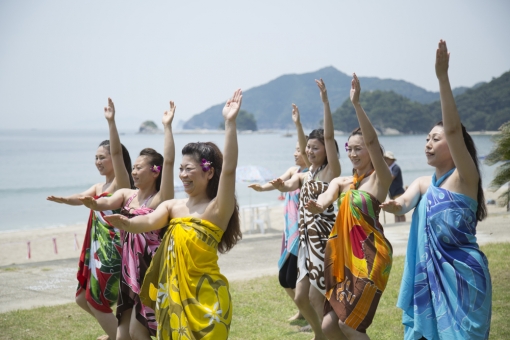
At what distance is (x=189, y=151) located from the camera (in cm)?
461

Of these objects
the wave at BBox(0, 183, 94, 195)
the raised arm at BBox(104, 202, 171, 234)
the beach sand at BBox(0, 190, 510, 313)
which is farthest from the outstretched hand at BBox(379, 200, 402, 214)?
the wave at BBox(0, 183, 94, 195)

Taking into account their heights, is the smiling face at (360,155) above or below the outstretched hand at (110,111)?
below

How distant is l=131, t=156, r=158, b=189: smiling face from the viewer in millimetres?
5629

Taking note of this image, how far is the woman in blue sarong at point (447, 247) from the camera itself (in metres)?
4.38

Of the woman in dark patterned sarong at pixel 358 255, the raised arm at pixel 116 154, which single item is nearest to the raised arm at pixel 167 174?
the raised arm at pixel 116 154

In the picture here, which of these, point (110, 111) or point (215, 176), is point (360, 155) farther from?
point (110, 111)

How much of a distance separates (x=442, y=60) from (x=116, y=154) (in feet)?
10.5

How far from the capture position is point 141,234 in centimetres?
525

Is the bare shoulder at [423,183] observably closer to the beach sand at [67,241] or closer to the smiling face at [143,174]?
the smiling face at [143,174]

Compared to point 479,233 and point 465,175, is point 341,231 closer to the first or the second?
point 465,175

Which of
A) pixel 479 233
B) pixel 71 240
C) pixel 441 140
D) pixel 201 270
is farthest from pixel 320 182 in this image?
pixel 71 240

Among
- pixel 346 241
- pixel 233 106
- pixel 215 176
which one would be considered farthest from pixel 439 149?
pixel 215 176

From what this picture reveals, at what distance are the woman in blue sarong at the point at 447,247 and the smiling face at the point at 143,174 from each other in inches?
86.6

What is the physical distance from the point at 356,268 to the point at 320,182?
1.58 metres
